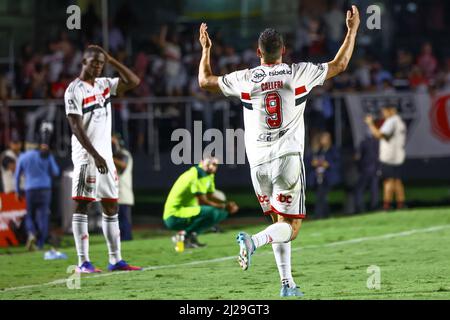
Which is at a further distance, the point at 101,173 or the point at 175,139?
the point at 175,139

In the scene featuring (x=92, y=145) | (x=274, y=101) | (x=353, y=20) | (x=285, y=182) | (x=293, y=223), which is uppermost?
(x=353, y=20)

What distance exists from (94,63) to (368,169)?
37.4 feet

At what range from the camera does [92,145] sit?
14.3 metres

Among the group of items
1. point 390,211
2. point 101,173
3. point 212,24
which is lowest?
point 390,211

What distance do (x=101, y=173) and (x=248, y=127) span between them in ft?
10.4

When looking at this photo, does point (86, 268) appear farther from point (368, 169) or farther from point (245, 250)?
point (368, 169)

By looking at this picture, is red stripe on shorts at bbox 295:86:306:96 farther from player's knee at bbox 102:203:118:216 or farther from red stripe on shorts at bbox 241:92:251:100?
player's knee at bbox 102:203:118:216

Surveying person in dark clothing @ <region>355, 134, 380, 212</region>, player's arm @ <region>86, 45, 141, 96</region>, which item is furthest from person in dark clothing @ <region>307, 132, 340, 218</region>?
player's arm @ <region>86, 45, 141, 96</region>

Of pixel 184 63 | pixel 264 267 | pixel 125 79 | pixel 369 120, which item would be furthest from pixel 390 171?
pixel 125 79

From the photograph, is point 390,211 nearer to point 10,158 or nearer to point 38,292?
point 10,158

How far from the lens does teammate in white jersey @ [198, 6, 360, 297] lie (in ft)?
37.3

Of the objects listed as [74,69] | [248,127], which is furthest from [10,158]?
[248,127]

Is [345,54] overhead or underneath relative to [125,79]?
overhead

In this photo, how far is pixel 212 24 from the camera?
32.8 m
